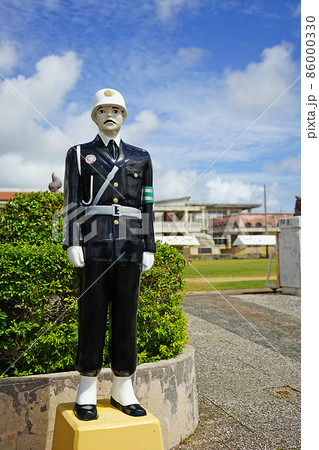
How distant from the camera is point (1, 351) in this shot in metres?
3.41

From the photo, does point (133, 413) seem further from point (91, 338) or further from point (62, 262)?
point (62, 262)

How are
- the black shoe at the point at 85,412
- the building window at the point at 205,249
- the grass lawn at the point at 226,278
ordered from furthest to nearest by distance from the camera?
the building window at the point at 205,249 → the grass lawn at the point at 226,278 → the black shoe at the point at 85,412

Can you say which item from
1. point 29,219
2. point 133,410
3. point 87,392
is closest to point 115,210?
point 87,392

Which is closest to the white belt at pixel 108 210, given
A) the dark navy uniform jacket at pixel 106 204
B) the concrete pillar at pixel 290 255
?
the dark navy uniform jacket at pixel 106 204

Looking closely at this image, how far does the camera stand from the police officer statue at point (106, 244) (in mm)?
2850

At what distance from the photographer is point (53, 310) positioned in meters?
3.63

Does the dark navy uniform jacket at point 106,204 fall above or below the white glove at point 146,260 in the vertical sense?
above

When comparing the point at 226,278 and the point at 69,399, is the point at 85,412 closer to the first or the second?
the point at 69,399

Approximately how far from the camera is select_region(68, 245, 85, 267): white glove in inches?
111

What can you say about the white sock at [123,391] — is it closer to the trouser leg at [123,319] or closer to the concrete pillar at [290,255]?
the trouser leg at [123,319]

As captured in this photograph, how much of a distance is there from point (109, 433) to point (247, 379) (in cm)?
269

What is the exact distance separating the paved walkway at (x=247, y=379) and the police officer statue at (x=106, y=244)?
42.4 inches

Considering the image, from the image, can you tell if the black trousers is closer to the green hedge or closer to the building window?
the green hedge
